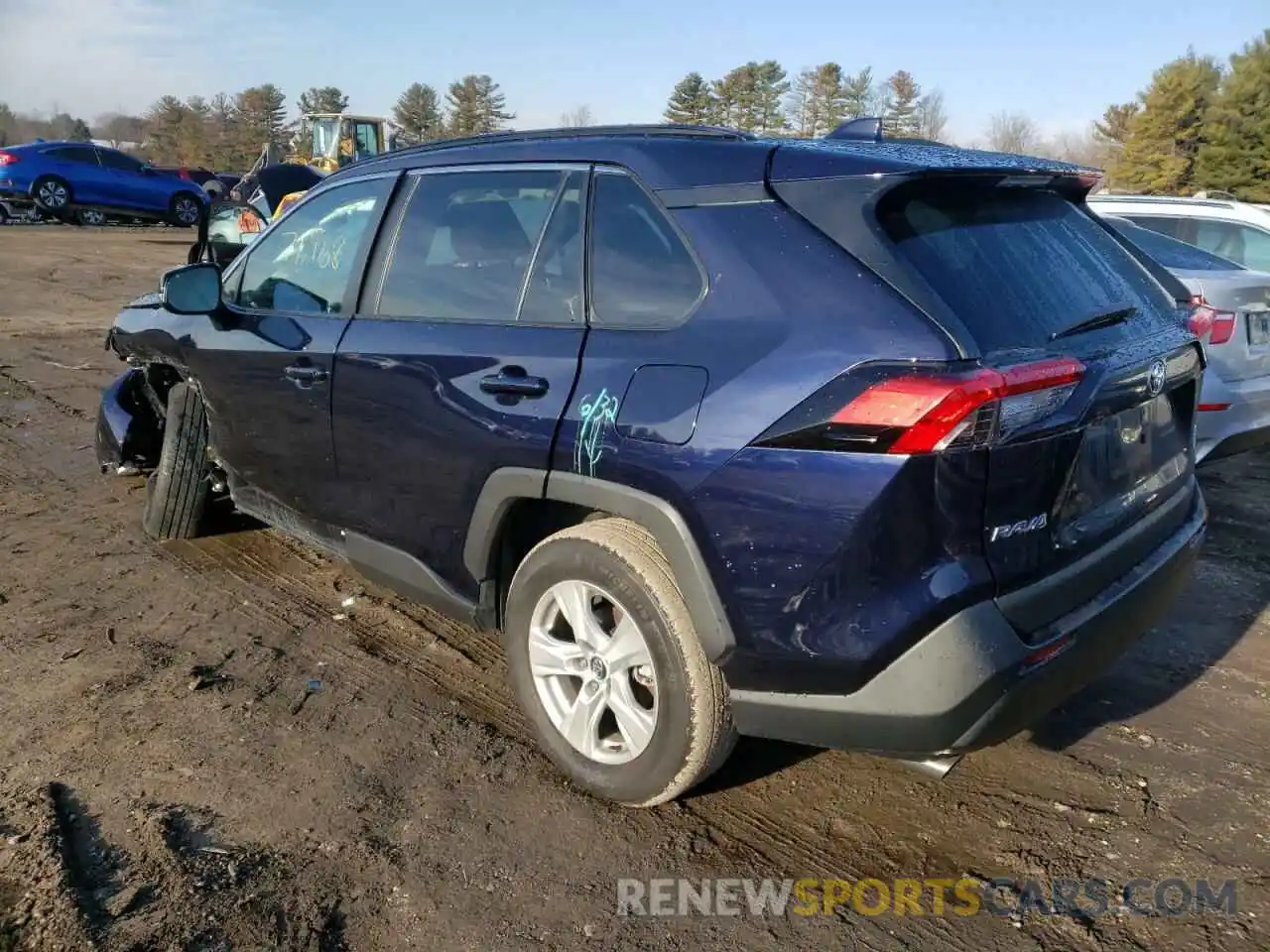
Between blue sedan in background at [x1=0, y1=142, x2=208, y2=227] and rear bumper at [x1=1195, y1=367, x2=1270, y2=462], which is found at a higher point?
blue sedan in background at [x1=0, y1=142, x2=208, y2=227]

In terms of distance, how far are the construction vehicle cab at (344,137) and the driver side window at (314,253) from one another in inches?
882

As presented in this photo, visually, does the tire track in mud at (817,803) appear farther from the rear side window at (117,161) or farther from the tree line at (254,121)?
the tree line at (254,121)

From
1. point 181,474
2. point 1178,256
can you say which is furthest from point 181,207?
point 1178,256

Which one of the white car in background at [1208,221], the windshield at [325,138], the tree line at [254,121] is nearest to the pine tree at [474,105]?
the tree line at [254,121]

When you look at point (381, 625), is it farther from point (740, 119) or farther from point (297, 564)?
point (740, 119)

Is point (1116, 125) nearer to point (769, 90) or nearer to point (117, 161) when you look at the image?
point (769, 90)

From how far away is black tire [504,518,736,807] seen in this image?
265 centimetres

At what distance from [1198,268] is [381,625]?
491cm

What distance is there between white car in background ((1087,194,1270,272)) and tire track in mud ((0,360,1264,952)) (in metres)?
5.94

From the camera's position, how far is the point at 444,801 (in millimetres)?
2965

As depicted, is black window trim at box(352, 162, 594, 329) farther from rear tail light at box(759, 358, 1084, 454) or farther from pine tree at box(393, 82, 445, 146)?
pine tree at box(393, 82, 445, 146)

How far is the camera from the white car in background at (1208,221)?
752 centimetres

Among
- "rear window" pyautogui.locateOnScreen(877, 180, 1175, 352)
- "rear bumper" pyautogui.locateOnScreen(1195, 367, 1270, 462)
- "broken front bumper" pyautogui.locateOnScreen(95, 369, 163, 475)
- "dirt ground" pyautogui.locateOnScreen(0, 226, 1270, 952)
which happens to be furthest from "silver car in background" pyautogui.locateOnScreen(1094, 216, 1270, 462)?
"broken front bumper" pyautogui.locateOnScreen(95, 369, 163, 475)

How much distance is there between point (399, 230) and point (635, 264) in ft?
3.70
